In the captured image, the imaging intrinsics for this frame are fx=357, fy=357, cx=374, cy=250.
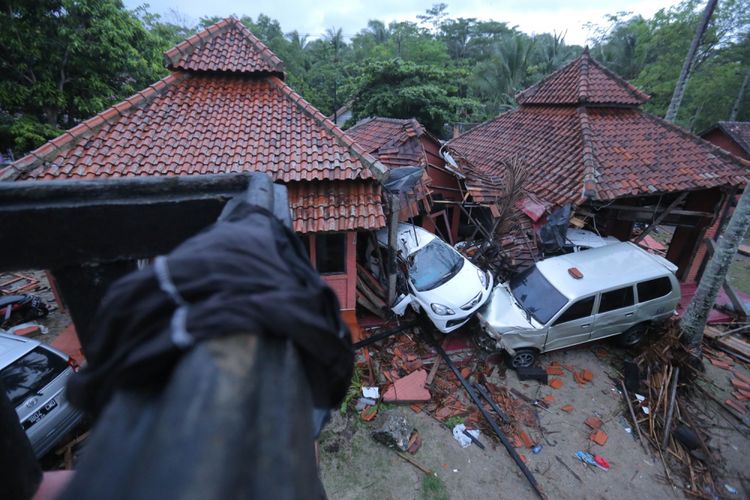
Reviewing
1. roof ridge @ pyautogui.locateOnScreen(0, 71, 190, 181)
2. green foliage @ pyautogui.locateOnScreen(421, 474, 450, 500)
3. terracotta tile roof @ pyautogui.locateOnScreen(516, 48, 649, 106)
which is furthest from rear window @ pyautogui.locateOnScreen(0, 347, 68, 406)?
terracotta tile roof @ pyautogui.locateOnScreen(516, 48, 649, 106)

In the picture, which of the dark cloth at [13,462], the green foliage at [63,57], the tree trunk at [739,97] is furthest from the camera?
the tree trunk at [739,97]

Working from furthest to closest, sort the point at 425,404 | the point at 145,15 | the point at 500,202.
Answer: the point at 145,15 → the point at 500,202 → the point at 425,404

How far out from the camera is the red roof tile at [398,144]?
1077 centimetres

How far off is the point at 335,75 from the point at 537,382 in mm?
28391

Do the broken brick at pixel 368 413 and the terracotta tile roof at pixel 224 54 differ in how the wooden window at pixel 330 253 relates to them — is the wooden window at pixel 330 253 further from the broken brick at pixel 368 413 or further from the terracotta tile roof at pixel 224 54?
the terracotta tile roof at pixel 224 54

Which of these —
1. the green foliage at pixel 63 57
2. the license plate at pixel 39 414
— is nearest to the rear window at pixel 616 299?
the license plate at pixel 39 414

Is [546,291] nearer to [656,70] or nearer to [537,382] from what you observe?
[537,382]

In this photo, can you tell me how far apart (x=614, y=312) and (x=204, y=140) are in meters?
9.34

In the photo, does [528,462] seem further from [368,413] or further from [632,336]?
[632,336]

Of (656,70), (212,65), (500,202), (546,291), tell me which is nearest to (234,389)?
(546,291)

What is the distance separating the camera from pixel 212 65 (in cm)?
827

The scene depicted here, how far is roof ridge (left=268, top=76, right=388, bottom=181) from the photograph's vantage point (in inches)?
287

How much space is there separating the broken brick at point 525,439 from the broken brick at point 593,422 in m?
1.26

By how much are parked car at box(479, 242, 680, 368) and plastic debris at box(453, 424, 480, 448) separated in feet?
5.94
